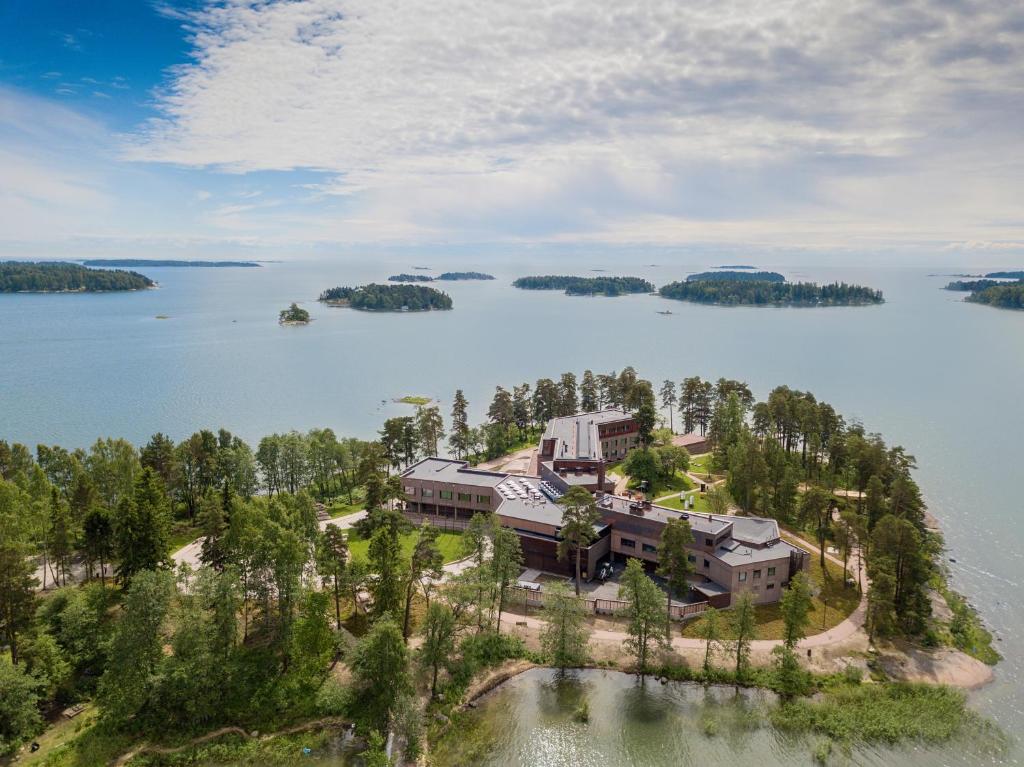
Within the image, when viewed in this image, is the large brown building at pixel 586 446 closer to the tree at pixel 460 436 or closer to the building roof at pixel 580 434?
the building roof at pixel 580 434

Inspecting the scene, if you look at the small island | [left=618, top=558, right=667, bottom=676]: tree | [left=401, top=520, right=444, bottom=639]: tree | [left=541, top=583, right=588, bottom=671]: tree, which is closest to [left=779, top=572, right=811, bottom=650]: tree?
[left=618, top=558, right=667, bottom=676]: tree

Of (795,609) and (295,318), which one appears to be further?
(295,318)

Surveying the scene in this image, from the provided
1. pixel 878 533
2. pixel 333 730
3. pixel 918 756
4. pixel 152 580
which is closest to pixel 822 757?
pixel 918 756

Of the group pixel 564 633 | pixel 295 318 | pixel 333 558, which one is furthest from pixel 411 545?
pixel 295 318

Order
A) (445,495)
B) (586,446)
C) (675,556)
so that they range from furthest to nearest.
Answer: (586,446) → (445,495) → (675,556)

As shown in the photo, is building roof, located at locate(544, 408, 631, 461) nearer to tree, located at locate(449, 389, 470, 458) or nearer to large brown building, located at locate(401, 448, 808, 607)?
large brown building, located at locate(401, 448, 808, 607)

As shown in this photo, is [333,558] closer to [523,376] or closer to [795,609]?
[795,609]

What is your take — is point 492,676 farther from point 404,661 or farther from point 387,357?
point 387,357
